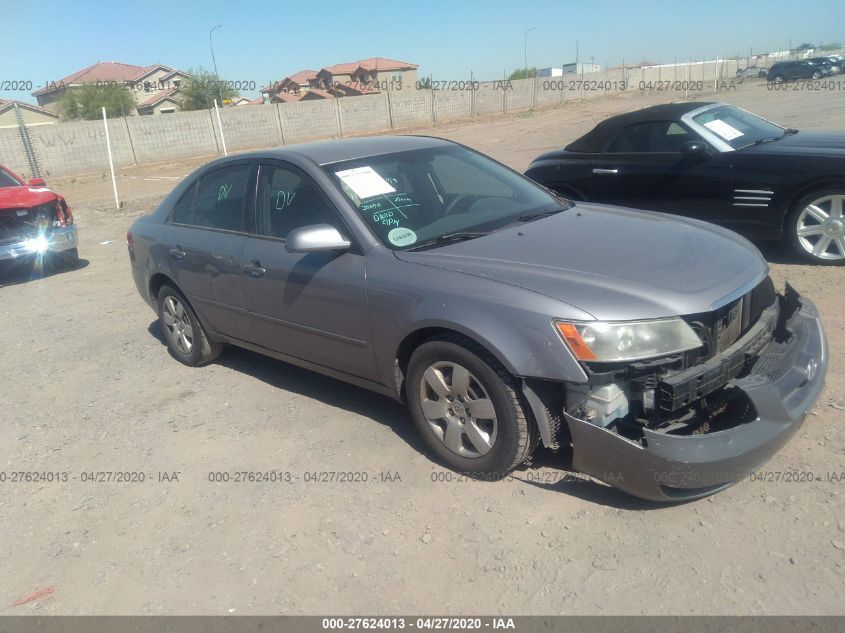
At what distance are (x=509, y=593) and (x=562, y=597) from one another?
0.20m

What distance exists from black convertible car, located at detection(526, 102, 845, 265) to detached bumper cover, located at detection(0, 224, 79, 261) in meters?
6.27

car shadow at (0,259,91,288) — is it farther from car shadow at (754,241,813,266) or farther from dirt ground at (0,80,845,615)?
car shadow at (754,241,813,266)

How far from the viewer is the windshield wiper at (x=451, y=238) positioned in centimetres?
362

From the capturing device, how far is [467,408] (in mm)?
3271

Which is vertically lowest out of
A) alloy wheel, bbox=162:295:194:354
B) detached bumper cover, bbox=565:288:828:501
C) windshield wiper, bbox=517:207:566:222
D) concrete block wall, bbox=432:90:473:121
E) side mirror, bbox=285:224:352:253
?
concrete block wall, bbox=432:90:473:121

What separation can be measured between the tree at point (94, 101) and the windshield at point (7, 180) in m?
39.3

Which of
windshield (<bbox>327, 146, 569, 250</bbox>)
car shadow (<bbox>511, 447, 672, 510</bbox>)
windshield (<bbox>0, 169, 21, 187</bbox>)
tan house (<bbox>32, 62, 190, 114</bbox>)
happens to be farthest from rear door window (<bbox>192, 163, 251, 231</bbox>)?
tan house (<bbox>32, 62, 190, 114</bbox>)

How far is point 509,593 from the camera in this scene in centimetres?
266

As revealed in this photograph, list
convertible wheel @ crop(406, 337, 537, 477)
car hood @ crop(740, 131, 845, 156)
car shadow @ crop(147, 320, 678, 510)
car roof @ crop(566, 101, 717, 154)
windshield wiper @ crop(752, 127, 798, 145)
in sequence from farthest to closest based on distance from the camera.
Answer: car roof @ crop(566, 101, 717, 154) < windshield wiper @ crop(752, 127, 798, 145) < car hood @ crop(740, 131, 845, 156) < car shadow @ crop(147, 320, 678, 510) < convertible wheel @ crop(406, 337, 537, 477)

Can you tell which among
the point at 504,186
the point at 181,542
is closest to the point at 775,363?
the point at 504,186

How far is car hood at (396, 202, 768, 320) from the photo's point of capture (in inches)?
114

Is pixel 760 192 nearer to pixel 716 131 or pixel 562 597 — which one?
pixel 716 131

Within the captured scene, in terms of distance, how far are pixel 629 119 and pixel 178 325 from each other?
4834 mm

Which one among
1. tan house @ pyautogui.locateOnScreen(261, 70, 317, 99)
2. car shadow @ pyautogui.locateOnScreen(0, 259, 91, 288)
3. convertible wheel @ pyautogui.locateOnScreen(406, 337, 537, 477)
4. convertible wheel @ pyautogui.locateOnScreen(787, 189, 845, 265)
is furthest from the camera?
tan house @ pyautogui.locateOnScreen(261, 70, 317, 99)
